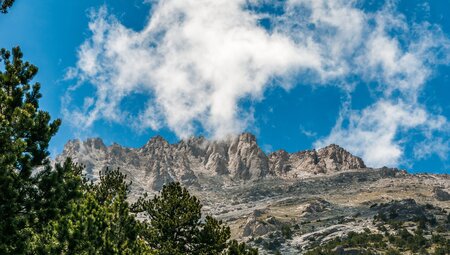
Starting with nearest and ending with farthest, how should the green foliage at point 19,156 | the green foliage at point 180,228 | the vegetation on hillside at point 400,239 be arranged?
the green foliage at point 19,156, the green foliage at point 180,228, the vegetation on hillside at point 400,239

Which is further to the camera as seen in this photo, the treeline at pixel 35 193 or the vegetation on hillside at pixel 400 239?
the vegetation on hillside at pixel 400 239

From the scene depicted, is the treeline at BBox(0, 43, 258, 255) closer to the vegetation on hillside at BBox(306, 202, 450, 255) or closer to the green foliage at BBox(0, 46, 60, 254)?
the green foliage at BBox(0, 46, 60, 254)

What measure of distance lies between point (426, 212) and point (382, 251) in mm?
54550

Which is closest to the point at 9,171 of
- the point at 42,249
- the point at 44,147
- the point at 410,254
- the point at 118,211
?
the point at 44,147

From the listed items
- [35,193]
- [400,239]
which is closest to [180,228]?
[35,193]

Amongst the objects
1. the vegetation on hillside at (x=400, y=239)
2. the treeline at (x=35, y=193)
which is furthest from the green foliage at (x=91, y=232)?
the vegetation on hillside at (x=400, y=239)

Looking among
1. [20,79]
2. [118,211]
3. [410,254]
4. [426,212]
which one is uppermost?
[426,212]

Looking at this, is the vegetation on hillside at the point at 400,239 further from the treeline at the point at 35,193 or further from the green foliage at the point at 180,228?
the treeline at the point at 35,193

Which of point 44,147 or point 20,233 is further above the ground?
point 44,147

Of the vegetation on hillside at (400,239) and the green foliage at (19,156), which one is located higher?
the vegetation on hillside at (400,239)

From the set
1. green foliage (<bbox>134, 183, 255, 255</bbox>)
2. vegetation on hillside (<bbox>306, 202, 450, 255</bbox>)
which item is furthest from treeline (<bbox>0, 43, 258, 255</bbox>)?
vegetation on hillside (<bbox>306, 202, 450, 255</bbox>)

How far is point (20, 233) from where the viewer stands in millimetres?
15273

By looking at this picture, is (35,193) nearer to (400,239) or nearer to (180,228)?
(180,228)

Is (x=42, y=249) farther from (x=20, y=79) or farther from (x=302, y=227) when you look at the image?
(x=302, y=227)
